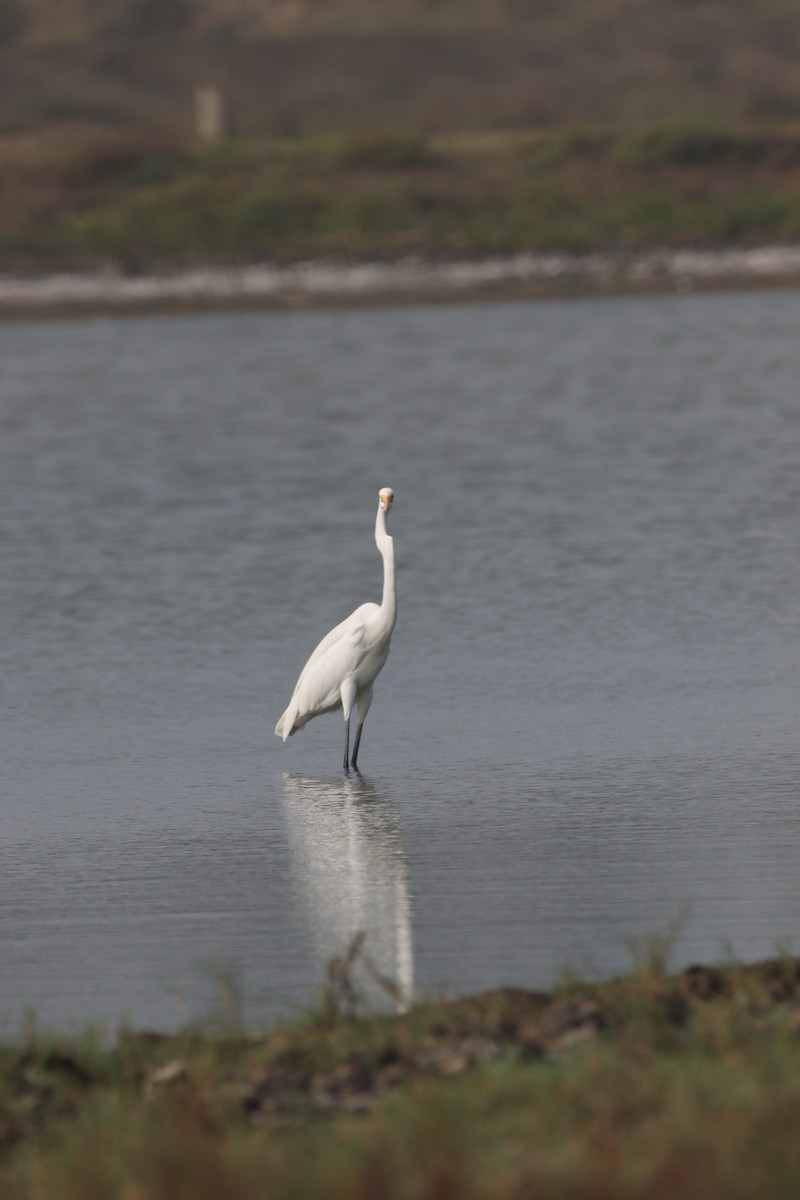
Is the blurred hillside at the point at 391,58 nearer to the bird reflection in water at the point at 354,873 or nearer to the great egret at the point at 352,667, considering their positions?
the great egret at the point at 352,667

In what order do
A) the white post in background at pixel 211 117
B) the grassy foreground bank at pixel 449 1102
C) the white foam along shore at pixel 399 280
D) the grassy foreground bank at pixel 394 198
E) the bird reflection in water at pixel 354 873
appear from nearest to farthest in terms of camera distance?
1. the grassy foreground bank at pixel 449 1102
2. the bird reflection in water at pixel 354 873
3. the white foam along shore at pixel 399 280
4. the grassy foreground bank at pixel 394 198
5. the white post in background at pixel 211 117

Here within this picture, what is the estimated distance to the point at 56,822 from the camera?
8.77m

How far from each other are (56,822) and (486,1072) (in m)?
3.93

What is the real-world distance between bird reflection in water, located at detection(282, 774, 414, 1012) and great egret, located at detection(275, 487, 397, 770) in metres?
0.32

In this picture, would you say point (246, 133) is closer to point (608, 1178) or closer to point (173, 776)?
point (173, 776)

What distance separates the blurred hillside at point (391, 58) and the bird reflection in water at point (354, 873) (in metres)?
57.9

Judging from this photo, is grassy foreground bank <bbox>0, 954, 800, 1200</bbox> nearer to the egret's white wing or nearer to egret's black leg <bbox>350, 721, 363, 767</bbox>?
egret's black leg <bbox>350, 721, 363, 767</bbox>

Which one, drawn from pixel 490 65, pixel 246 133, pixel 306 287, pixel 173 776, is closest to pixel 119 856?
pixel 173 776

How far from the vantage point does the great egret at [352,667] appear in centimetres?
961

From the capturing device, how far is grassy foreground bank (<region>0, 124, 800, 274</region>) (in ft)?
128

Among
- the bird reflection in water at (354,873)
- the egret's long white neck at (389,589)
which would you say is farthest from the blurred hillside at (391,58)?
the bird reflection in water at (354,873)

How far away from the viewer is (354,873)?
7.89m

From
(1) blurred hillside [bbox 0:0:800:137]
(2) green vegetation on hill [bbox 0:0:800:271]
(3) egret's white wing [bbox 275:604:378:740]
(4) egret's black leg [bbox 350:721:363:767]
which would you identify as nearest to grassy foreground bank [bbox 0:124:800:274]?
(2) green vegetation on hill [bbox 0:0:800:271]

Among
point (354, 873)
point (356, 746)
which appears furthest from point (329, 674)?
point (354, 873)
